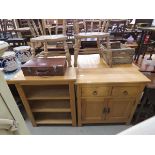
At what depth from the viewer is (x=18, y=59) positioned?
1683 mm

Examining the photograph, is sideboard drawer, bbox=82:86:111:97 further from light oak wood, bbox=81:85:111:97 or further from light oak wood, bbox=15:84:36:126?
light oak wood, bbox=15:84:36:126

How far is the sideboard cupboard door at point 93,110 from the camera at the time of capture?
4.16 feet

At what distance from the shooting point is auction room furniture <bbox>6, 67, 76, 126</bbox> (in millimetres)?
1142

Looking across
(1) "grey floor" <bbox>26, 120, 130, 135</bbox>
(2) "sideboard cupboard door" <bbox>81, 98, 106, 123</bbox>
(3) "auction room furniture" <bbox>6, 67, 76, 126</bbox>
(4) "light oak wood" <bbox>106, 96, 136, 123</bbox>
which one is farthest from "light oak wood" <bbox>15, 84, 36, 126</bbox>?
(4) "light oak wood" <bbox>106, 96, 136, 123</bbox>

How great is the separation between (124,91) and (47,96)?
756 mm

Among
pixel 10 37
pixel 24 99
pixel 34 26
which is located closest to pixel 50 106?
pixel 24 99

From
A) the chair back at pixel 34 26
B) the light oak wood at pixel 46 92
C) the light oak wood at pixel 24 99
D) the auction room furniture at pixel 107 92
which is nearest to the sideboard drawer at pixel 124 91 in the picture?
the auction room furniture at pixel 107 92

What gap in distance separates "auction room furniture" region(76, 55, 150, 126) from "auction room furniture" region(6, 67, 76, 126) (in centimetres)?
Result: 9

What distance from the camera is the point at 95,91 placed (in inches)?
47.1
